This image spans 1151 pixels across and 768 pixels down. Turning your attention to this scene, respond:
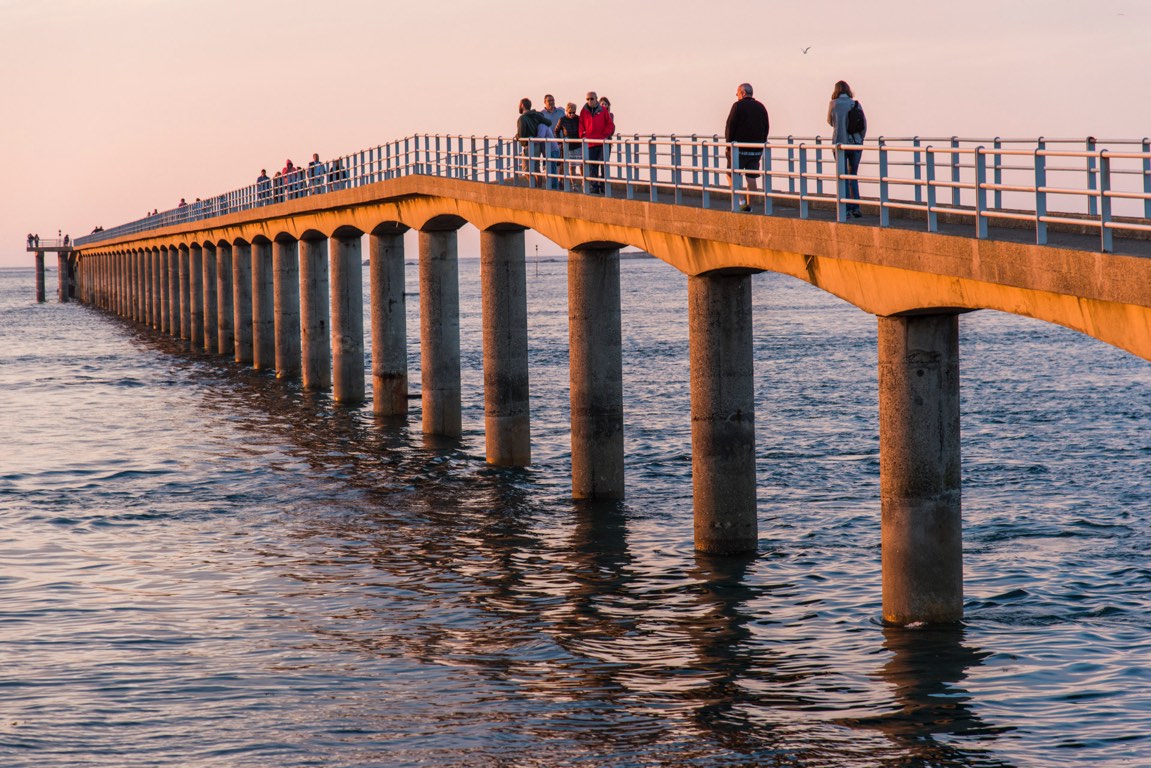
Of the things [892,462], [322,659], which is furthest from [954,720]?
[322,659]

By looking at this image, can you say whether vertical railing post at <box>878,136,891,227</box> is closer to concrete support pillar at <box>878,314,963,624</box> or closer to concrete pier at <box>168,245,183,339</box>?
concrete support pillar at <box>878,314,963,624</box>

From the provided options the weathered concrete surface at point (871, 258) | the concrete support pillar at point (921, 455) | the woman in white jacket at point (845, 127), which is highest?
the woman in white jacket at point (845, 127)

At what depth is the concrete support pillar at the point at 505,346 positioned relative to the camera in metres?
29.3

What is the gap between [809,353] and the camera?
66188mm

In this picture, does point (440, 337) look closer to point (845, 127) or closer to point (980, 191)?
point (845, 127)

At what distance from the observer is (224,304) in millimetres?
62812

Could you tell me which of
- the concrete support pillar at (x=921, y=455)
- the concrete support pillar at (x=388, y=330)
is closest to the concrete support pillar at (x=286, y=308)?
the concrete support pillar at (x=388, y=330)

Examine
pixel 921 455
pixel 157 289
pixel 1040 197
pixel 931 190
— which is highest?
pixel 157 289

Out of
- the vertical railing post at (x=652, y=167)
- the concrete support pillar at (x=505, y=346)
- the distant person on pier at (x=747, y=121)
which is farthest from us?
the concrete support pillar at (x=505, y=346)

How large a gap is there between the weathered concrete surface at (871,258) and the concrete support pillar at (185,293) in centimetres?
4388

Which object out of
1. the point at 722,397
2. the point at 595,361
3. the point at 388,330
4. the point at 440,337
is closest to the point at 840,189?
the point at 722,397

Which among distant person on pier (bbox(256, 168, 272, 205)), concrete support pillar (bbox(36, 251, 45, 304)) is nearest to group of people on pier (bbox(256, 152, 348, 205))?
distant person on pier (bbox(256, 168, 272, 205))

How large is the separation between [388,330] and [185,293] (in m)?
39.8

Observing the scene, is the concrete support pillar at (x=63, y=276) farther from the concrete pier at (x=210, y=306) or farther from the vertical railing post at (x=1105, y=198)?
the vertical railing post at (x=1105, y=198)
